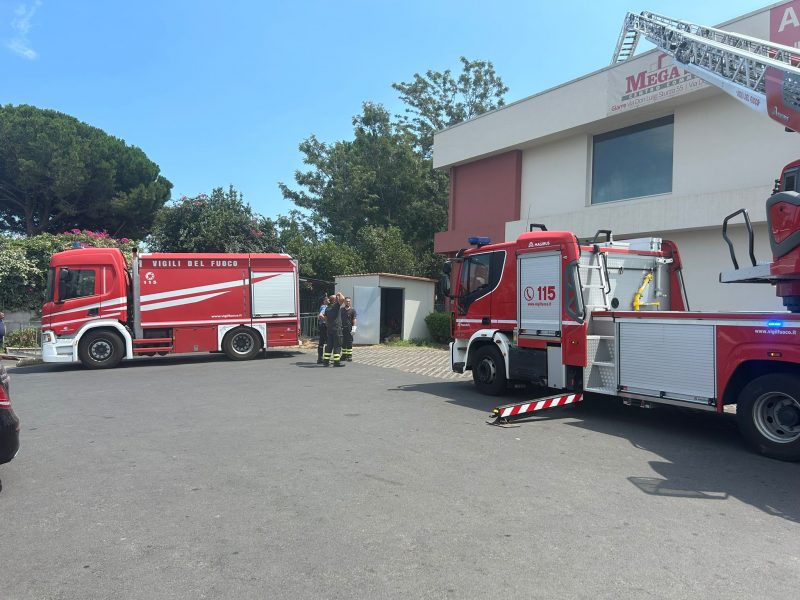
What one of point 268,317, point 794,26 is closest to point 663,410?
point 794,26

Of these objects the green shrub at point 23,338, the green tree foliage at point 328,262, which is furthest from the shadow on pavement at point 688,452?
A: the green shrub at point 23,338

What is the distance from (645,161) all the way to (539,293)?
914 cm

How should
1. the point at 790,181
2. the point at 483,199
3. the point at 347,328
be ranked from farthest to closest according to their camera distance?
the point at 483,199 < the point at 347,328 < the point at 790,181

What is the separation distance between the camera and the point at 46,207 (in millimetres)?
30344

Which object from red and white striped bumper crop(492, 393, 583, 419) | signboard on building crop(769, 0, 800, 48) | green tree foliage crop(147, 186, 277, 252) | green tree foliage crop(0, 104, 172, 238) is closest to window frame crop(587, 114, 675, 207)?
signboard on building crop(769, 0, 800, 48)

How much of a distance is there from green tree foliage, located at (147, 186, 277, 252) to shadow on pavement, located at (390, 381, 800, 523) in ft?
46.3

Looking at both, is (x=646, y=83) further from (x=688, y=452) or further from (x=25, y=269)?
(x=25, y=269)

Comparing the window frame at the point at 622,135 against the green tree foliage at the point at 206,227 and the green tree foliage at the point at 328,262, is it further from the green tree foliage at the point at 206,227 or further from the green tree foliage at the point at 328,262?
the green tree foliage at the point at 206,227

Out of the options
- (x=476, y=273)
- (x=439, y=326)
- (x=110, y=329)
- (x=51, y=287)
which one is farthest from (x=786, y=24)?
(x=51, y=287)

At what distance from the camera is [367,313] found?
64.2 ft

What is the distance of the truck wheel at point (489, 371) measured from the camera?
30.9 ft

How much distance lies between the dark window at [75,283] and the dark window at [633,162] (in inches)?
558

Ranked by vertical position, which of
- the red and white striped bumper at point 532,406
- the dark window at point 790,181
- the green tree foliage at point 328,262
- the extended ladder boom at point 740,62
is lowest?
the red and white striped bumper at point 532,406

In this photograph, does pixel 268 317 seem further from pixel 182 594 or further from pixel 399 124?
pixel 399 124
